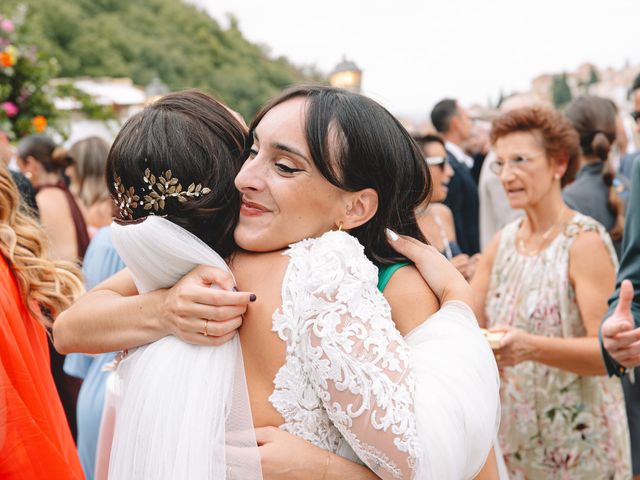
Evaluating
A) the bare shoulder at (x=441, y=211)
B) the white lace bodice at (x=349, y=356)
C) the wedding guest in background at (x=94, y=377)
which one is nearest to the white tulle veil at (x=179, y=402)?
the white lace bodice at (x=349, y=356)

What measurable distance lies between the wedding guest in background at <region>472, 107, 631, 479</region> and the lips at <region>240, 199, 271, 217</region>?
1596 mm

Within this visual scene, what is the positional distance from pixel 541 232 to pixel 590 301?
1.69ft

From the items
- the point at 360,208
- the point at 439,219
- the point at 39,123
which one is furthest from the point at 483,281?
the point at 39,123

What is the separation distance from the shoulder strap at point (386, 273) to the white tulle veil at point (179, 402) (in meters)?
0.39

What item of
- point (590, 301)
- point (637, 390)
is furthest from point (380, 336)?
point (637, 390)

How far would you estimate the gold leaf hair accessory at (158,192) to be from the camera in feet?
5.36

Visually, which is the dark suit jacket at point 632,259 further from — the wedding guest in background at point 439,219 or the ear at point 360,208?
the ear at point 360,208

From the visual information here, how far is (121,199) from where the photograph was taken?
1716mm

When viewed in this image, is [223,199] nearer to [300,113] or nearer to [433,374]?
[300,113]

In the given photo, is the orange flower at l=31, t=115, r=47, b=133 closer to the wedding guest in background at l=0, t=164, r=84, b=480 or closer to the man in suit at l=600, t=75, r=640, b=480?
the wedding guest in background at l=0, t=164, r=84, b=480

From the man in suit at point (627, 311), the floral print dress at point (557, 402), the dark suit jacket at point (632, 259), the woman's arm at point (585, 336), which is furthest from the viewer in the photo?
the floral print dress at point (557, 402)

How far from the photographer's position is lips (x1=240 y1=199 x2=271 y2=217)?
162cm

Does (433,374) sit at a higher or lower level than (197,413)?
higher

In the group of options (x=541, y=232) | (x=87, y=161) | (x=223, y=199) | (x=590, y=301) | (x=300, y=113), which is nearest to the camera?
(x=300, y=113)
